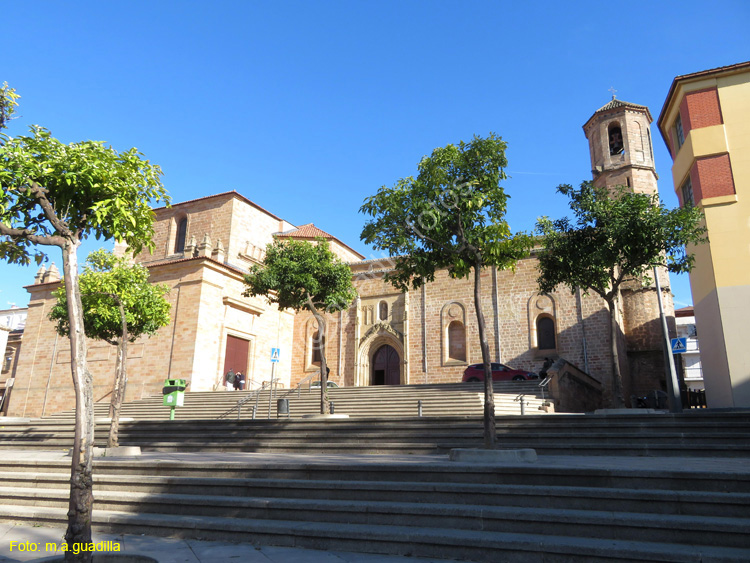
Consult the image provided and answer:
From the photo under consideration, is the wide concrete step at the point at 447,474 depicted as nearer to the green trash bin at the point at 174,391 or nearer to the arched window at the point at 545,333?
the green trash bin at the point at 174,391

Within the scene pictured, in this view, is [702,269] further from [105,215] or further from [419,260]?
[105,215]

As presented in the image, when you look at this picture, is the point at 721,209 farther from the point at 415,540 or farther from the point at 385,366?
the point at 385,366

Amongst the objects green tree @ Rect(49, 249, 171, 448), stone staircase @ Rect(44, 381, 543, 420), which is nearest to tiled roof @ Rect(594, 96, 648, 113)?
stone staircase @ Rect(44, 381, 543, 420)

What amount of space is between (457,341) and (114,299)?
58.8 feet

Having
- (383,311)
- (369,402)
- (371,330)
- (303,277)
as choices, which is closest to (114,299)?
(303,277)

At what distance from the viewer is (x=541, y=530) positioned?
5.19 m

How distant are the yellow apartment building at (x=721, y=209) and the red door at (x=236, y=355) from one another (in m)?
21.5

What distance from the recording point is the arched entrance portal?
2928 cm

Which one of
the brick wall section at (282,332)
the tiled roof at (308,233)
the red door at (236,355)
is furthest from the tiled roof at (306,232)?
the red door at (236,355)

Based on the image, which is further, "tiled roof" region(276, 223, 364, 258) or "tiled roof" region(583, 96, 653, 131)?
"tiled roof" region(276, 223, 364, 258)

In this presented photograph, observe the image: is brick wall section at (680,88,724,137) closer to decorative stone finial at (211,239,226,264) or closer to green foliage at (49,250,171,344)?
green foliage at (49,250,171,344)

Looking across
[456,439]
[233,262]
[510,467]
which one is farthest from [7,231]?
[233,262]

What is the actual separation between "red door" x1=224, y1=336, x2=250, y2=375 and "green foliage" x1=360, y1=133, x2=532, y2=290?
20055 mm

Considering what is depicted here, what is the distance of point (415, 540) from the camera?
17.0 feet
